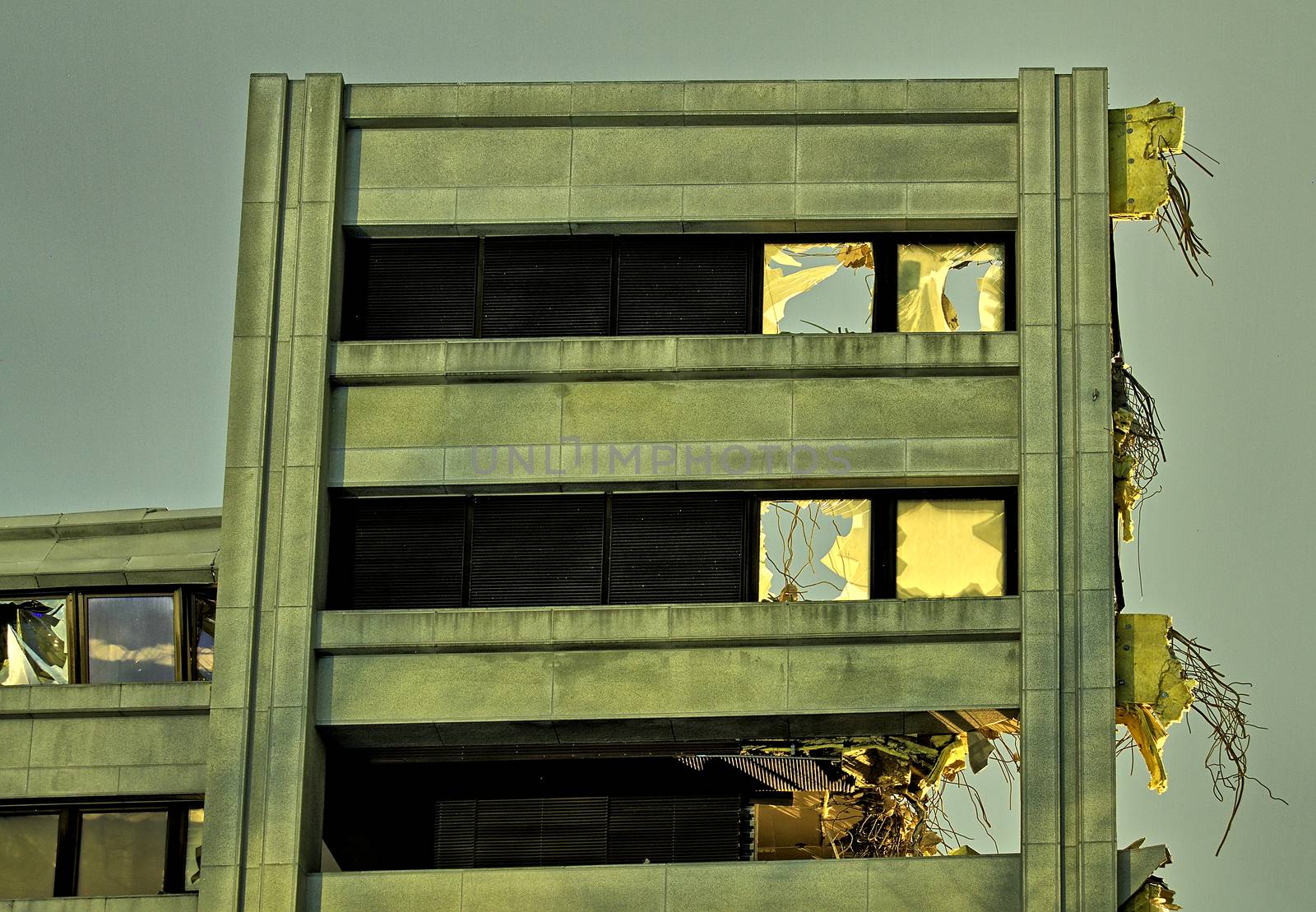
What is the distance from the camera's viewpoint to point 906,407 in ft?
95.7

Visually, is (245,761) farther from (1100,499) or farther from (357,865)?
(1100,499)

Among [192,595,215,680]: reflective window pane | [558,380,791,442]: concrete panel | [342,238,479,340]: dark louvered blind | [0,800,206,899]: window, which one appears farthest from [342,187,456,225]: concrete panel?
[0,800,206,899]: window

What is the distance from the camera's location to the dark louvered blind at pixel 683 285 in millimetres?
30188

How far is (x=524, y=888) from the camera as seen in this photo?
27719 millimetres

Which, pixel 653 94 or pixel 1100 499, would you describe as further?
pixel 653 94

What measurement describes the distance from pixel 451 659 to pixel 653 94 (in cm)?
896

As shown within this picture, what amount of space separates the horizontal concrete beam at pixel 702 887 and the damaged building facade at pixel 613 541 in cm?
6

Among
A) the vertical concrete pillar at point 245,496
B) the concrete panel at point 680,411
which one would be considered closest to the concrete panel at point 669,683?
the concrete panel at point 680,411

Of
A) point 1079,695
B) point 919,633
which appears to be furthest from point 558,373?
point 1079,695

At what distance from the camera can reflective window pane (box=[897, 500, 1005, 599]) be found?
29.2 meters

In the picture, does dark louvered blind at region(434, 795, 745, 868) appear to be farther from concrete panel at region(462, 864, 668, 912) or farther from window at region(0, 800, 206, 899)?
window at region(0, 800, 206, 899)

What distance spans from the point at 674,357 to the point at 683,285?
157cm

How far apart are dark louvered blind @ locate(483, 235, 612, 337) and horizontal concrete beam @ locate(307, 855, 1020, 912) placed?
8.02 metres

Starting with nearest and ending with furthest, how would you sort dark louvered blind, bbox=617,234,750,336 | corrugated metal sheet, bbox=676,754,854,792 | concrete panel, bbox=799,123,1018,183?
corrugated metal sheet, bbox=676,754,854,792
concrete panel, bbox=799,123,1018,183
dark louvered blind, bbox=617,234,750,336
